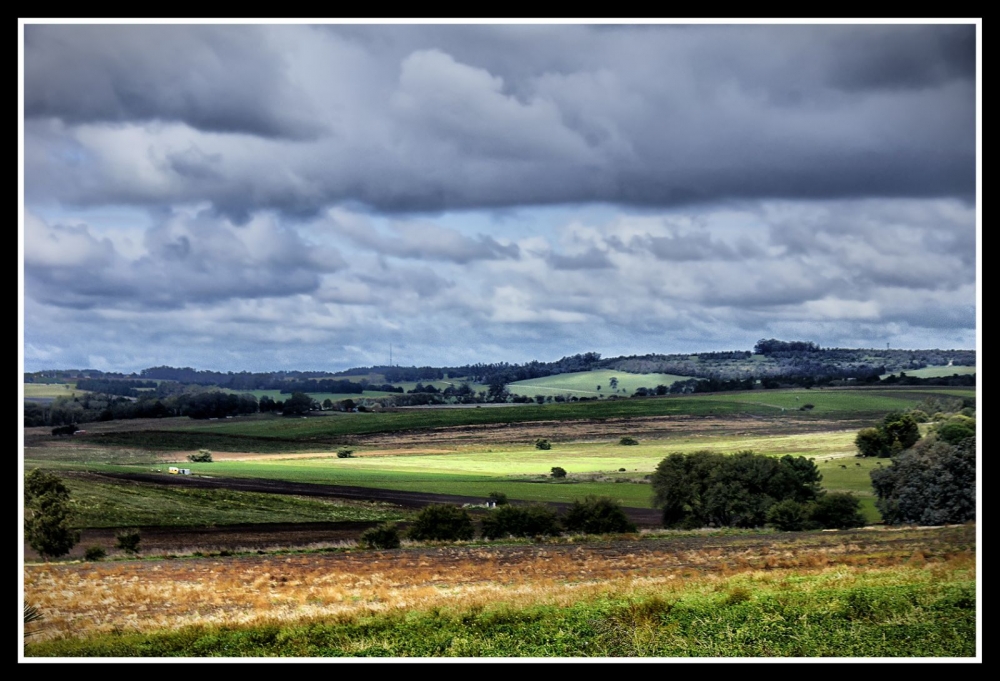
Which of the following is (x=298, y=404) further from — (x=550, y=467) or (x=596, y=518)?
(x=596, y=518)

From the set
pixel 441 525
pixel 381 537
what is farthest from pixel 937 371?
pixel 381 537

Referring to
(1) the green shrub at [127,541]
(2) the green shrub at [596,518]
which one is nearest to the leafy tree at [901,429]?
(2) the green shrub at [596,518]

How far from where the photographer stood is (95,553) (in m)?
9.93

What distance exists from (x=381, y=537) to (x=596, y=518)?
2515 millimetres

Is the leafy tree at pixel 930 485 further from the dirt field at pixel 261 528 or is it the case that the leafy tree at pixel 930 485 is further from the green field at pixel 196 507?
the green field at pixel 196 507

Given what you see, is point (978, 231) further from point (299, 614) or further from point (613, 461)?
point (299, 614)

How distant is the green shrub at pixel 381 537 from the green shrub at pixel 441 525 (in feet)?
0.63

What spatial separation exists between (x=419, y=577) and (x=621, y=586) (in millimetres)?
2067

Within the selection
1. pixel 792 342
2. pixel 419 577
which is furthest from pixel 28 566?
pixel 792 342

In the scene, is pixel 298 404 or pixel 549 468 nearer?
pixel 549 468

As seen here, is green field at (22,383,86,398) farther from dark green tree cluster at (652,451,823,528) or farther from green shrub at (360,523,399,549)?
dark green tree cluster at (652,451,823,528)
